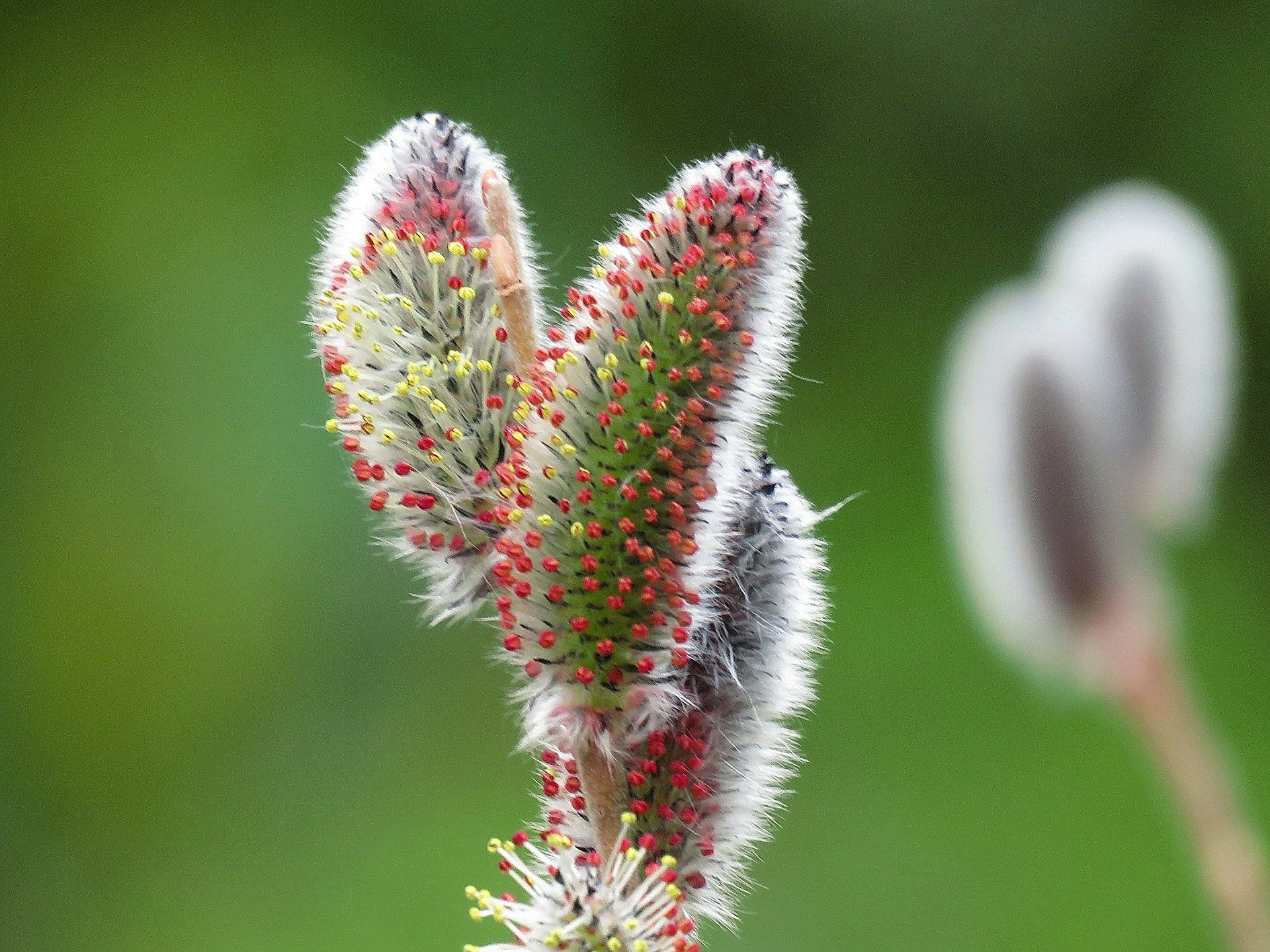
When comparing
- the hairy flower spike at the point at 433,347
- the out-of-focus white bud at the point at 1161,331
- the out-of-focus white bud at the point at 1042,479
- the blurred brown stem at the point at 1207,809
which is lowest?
the blurred brown stem at the point at 1207,809

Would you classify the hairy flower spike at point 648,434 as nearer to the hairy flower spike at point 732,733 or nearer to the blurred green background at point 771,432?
the hairy flower spike at point 732,733

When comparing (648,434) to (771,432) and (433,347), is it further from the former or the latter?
(771,432)

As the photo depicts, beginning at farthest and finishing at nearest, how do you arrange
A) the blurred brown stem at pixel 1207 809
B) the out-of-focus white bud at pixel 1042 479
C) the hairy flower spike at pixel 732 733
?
1. the out-of-focus white bud at pixel 1042 479
2. the hairy flower spike at pixel 732 733
3. the blurred brown stem at pixel 1207 809

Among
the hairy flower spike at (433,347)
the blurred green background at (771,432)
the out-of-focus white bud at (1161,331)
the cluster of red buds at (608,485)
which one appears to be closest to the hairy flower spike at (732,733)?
the cluster of red buds at (608,485)

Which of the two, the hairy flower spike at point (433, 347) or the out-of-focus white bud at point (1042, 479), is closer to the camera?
the hairy flower spike at point (433, 347)

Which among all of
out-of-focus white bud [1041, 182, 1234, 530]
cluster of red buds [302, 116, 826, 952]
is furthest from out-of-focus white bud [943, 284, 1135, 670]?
cluster of red buds [302, 116, 826, 952]

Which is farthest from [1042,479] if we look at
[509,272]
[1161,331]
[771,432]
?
[771,432]
